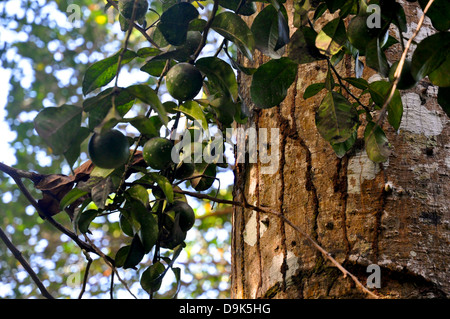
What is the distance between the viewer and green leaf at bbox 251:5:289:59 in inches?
32.4

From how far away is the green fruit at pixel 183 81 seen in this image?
78 centimetres

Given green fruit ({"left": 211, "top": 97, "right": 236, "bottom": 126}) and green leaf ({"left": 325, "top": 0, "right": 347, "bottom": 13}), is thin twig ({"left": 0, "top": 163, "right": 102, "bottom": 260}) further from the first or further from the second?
green leaf ({"left": 325, "top": 0, "right": 347, "bottom": 13})

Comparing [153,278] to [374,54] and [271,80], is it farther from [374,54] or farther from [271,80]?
[374,54]

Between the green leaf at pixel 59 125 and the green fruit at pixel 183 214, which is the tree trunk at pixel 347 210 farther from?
the green leaf at pixel 59 125

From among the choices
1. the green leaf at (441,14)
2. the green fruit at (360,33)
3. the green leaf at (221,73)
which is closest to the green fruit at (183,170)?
the green leaf at (221,73)

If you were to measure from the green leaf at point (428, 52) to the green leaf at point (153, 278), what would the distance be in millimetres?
588

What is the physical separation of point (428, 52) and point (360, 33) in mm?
109

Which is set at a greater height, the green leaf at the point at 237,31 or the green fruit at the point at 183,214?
the green leaf at the point at 237,31

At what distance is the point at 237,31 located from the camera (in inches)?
32.2

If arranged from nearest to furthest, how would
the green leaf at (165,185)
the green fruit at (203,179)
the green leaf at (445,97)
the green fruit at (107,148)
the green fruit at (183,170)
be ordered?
the green fruit at (107,148) → the green leaf at (445,97) → the green leaf at (165,185) → the green fruit at (183,170) → the green fruit at (203,179)

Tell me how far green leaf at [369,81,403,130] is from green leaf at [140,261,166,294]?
1.69ft

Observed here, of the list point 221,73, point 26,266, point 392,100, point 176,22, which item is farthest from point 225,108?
point 26,266
